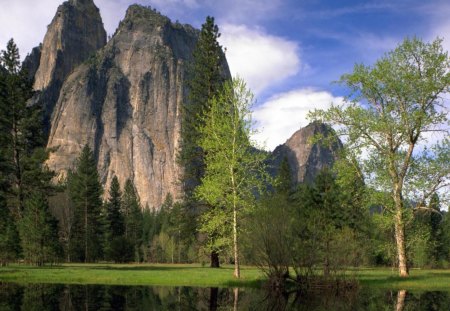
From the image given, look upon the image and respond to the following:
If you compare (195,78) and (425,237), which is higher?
(195,78)

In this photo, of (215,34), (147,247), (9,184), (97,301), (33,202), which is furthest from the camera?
(147,247)

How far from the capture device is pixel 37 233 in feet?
115

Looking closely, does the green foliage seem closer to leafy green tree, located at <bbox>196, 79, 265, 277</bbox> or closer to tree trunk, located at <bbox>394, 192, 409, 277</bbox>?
leafy green tree, located at <bbox>196, 79, 265, 277</bbox>

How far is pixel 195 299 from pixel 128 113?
16790 cm

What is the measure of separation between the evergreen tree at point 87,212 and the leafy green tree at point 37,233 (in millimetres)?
26336

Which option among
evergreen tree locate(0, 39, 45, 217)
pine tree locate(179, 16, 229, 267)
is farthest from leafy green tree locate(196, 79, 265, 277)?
→ evergreen tree locate(0, 39, 45, 217)

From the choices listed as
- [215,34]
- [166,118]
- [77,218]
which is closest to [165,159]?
[166,118]

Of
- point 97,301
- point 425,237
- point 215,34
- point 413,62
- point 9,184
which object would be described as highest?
point 215,34

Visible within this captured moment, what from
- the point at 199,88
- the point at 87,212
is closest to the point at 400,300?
the point at 199,88

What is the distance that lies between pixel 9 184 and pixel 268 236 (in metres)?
27.2

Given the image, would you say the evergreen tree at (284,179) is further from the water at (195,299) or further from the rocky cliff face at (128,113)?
the rocky cliff face at (128,113)

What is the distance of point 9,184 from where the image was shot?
39.9m

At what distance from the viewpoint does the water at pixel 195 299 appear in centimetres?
1639

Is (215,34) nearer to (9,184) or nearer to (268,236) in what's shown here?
(9,184)
